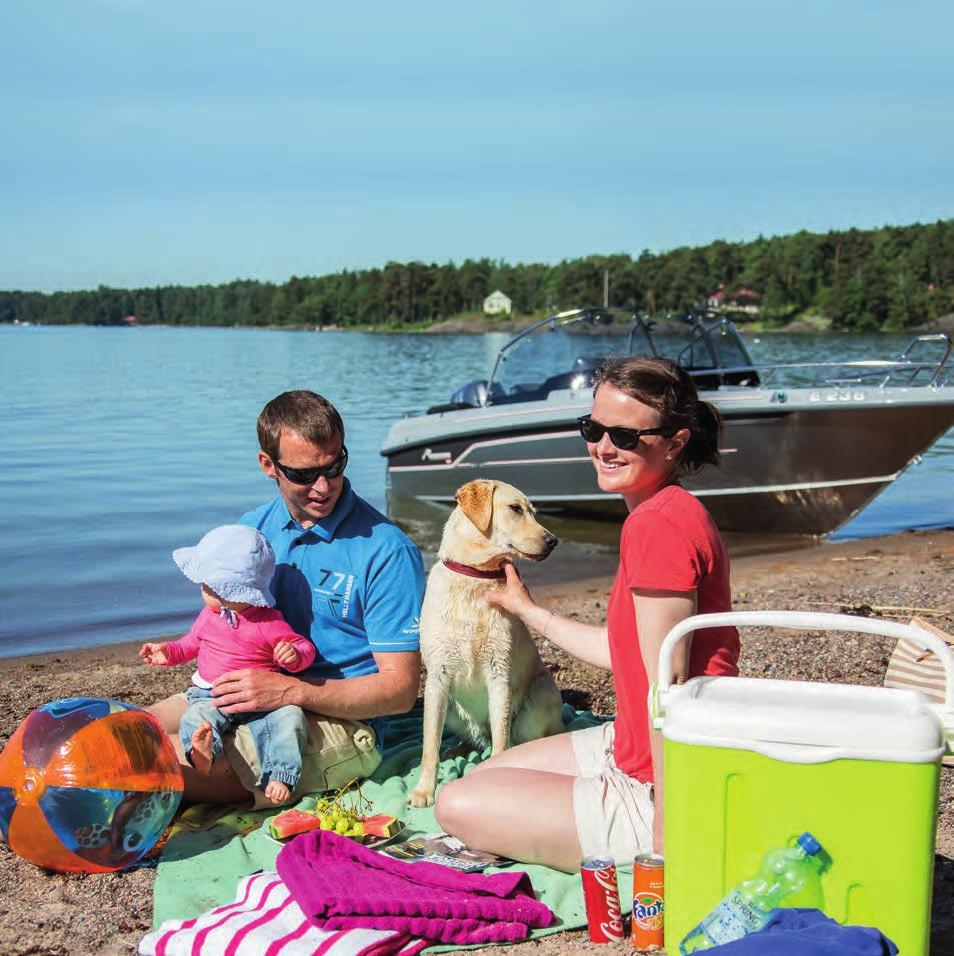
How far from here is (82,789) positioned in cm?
368

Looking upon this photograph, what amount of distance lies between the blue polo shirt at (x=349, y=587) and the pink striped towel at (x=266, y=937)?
1235 mm

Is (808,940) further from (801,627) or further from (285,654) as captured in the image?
(285,654)

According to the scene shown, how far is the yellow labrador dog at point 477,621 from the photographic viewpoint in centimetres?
463

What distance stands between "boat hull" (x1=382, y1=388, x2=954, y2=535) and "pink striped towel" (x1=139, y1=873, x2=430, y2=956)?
915 centimetres

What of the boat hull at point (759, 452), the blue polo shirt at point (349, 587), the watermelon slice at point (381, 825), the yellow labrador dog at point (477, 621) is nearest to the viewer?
the watermelon slice at point (381, 825)

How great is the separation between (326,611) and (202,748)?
700 mm

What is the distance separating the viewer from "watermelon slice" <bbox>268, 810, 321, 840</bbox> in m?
4.06

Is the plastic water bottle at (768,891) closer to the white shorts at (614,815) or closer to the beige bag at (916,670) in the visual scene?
the white shorts at (614,815)

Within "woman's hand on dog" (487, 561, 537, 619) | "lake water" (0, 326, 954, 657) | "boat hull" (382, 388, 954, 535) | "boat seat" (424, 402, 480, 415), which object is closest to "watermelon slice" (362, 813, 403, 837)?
"woman's hand on dog" (487, 561, 537, 619)

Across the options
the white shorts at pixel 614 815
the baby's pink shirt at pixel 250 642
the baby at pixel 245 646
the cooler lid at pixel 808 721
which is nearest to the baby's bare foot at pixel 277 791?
the baby at pixel 245 646

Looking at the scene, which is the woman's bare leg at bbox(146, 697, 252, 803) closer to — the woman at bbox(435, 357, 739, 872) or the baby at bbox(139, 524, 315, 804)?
the baby at bbox(139, 524, 315, 804)

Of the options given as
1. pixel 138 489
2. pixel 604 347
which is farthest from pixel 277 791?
pixel 138 489

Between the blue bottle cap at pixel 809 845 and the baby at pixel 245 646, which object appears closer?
the blue bottle cap at pixel 809 845

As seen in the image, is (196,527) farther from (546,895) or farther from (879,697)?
(879,697)
